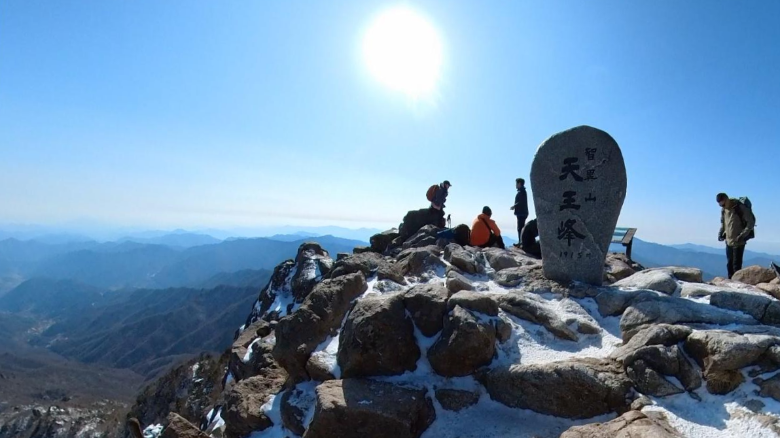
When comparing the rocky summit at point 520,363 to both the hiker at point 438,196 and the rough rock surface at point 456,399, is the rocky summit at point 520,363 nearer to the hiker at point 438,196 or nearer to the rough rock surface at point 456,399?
the rough rock surface at point 456,399

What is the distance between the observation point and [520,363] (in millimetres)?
7656

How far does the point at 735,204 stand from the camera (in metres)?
12.5

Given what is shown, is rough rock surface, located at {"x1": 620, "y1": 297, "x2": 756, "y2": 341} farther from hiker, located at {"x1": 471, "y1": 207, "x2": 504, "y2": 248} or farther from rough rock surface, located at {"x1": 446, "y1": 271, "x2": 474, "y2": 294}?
hiker, located at {"x1": 471, "y1": 207, "x2": 504, "y2": 248}

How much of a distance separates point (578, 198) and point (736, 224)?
21.3 feet

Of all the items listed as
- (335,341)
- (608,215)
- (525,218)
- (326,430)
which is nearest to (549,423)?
(326,430)

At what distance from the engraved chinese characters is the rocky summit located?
904 mm

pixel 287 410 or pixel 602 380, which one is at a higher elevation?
pixel 602 380

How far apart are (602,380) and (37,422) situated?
116246mm

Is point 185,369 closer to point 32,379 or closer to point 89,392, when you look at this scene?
point 89,392

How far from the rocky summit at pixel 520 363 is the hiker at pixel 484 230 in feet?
14.7

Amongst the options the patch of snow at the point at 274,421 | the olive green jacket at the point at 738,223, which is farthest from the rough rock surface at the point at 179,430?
the olive green jacket at the point at 738,223

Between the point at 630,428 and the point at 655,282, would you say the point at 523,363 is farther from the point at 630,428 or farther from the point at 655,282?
the point at 655,282

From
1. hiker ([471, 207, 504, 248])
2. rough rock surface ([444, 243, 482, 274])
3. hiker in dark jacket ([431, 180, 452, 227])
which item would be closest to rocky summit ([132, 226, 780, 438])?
rough rock surface ([444, 243, 482, 274])

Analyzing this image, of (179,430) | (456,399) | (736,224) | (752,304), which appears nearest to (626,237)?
(736,224)
